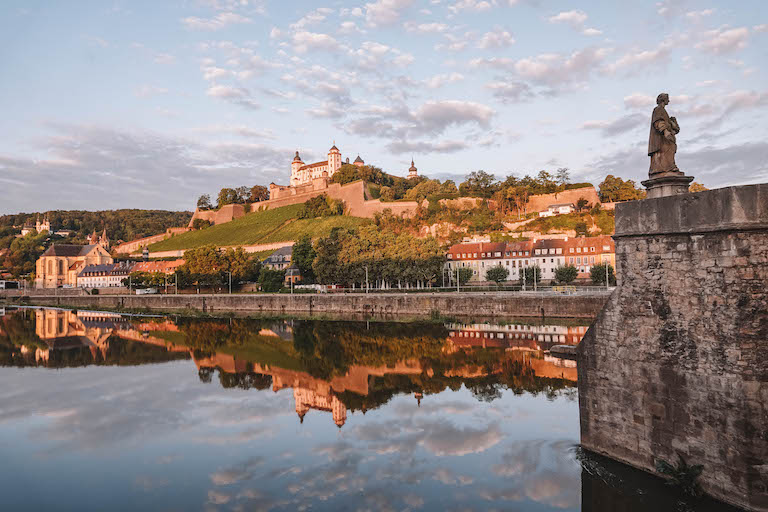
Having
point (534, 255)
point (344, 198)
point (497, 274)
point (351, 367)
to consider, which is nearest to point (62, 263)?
point (344, 198)

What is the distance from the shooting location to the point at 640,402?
28.3 feet

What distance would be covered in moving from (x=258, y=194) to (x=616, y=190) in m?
89.7

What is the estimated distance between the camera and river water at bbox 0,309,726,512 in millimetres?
10109

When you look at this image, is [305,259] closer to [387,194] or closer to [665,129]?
[387,194]

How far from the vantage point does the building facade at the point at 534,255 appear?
64875 millimetres

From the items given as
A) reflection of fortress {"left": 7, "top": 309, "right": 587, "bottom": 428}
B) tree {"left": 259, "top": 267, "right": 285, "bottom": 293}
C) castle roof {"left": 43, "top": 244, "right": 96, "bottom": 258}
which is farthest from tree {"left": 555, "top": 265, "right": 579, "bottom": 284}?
castle roof {"left": 43, "top": 244, "right": 96, "bottom": 258}

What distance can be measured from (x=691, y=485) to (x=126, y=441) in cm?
1363

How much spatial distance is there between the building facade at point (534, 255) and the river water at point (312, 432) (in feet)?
129

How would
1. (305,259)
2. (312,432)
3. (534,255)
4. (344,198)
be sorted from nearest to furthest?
(312,432)
(534,255)
(305,259)
(344,198)

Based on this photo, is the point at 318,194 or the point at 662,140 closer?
the point at 662,140

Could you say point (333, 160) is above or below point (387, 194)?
above

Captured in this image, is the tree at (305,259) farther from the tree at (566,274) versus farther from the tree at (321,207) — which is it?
the tree at (321,207)

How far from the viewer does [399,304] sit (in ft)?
148

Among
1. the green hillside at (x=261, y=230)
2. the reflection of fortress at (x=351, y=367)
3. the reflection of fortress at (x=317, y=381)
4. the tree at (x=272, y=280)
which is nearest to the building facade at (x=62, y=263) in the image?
the green hillside at (x=261, y=230)
